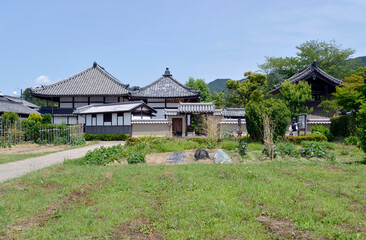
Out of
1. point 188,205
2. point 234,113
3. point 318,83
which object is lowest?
point 188,205

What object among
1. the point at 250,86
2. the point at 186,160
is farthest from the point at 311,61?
the point at 186,160

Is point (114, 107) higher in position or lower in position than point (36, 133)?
higher

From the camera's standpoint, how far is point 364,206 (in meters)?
4.18

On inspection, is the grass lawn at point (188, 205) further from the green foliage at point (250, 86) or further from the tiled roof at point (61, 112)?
the green foliage at point (250, 86)

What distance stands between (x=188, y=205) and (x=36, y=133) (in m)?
16.9

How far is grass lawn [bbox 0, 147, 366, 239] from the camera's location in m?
3.45

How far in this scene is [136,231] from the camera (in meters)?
3.56

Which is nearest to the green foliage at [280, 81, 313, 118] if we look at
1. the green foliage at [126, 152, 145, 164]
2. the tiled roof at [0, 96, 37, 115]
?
the green foliage at [126, 152, 145, 164]

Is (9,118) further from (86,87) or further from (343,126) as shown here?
(343,126)

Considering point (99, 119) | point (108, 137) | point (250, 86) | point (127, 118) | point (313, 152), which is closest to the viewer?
point (313, 152)

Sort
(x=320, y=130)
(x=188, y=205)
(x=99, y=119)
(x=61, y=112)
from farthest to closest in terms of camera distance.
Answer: (x=61, y=112) → (x=99, y=119) → (x=320, y=130) → (x=188, y=205)

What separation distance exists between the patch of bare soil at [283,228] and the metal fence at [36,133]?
1509 cm

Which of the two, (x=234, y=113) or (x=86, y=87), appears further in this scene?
(x=234, y=113)

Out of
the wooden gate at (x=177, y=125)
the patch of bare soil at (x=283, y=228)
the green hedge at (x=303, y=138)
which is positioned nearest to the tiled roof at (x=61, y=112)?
the wooden gate at (x=177, y=125)
